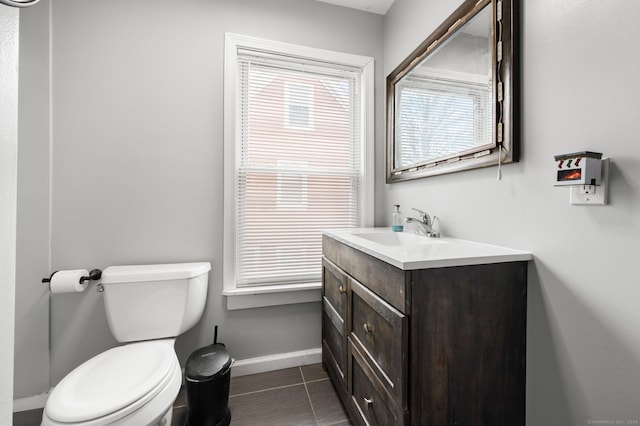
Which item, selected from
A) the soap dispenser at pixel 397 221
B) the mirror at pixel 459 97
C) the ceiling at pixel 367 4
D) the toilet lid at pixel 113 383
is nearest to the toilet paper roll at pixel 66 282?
the toilet lid at pixel 113 383

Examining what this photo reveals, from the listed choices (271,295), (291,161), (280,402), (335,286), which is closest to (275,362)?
(280,402)

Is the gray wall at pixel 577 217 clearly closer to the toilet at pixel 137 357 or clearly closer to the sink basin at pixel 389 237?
the sink basin at pixel 389 237

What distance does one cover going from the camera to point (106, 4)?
152 cm

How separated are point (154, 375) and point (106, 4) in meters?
2.03

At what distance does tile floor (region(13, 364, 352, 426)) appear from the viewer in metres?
1.34

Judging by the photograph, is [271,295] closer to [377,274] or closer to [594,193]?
[377,274]

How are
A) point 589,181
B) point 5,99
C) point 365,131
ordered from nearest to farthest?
point 5,99
point 589,181
point 365,131

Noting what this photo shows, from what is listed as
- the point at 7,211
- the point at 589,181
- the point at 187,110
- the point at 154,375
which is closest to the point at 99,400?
the point at 154,375

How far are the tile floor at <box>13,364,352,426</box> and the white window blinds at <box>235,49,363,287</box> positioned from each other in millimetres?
604

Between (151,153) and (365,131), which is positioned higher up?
(365,131)

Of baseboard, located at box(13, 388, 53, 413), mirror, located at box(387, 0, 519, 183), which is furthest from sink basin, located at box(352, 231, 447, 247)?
baseboard, located at box(13, 388, 53, 413)

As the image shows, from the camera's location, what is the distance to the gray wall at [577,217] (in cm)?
69

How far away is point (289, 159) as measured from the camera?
5.96ft

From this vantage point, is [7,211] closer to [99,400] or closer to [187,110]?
[99,400]
